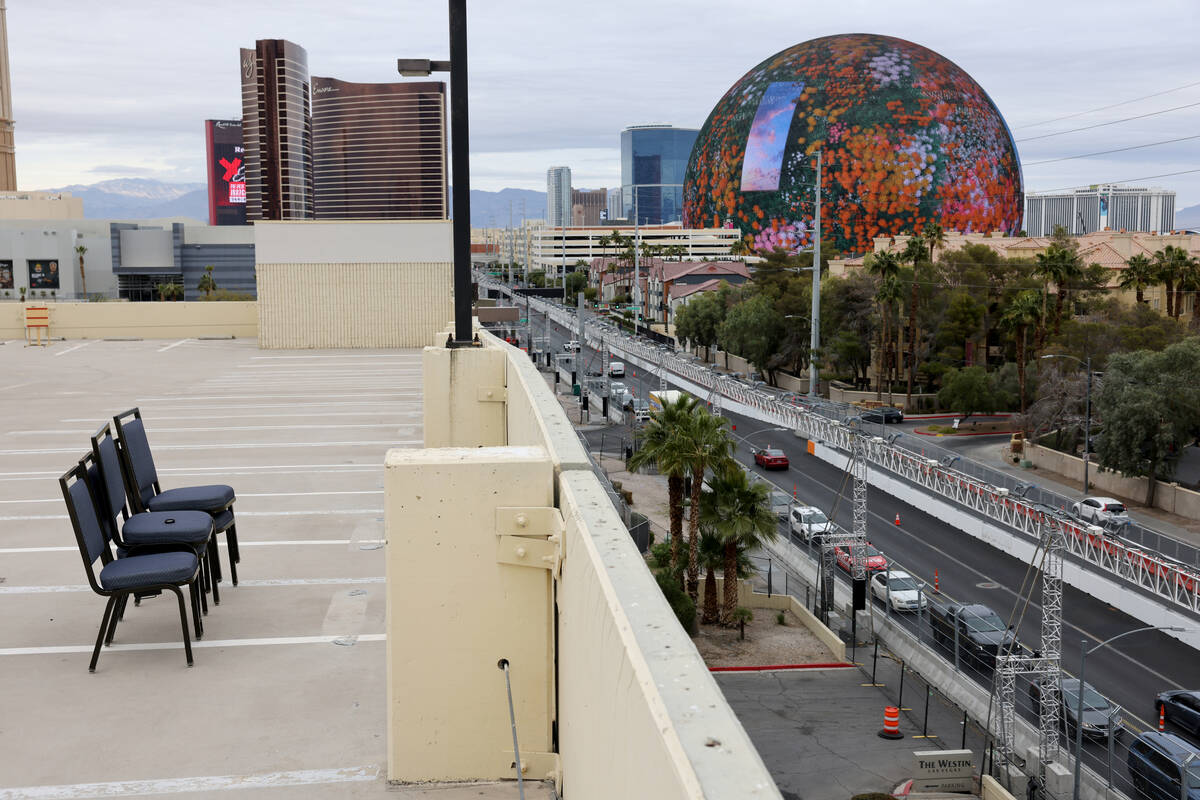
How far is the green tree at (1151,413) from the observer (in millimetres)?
40062

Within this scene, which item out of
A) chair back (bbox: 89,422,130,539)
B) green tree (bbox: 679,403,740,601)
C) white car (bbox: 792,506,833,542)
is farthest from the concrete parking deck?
white car (bbox: 792,506,833,542)

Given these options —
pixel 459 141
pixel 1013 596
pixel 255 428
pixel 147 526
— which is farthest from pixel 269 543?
pixel 1013 596

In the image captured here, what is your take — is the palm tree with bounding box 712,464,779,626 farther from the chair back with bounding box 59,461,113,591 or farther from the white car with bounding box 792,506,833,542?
the chair back with bounding box 59,461,113,591

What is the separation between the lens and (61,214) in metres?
157

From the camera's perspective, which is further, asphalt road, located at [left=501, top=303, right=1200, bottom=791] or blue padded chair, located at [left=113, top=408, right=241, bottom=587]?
asphalt road, located at [left=501, top=303, right=1200, bottom=791]

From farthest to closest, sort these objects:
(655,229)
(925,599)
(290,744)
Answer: (655,229)
(925,599)
(290,744)

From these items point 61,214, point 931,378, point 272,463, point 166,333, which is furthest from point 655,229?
point 272,463

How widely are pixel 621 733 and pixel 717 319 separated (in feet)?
280

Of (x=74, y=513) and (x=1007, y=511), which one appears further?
(x=1007, y=511)

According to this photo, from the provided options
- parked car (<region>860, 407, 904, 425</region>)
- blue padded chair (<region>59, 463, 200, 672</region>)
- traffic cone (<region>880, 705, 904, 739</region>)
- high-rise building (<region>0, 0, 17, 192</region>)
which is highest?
high-rise building (<region>0, 0, 17, 192</region>)

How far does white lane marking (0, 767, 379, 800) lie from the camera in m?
5.62

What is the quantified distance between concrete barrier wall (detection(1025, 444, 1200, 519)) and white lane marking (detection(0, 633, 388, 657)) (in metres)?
39.1

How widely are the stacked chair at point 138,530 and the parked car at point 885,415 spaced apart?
174 feet

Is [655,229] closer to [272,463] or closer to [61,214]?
[61,214]
